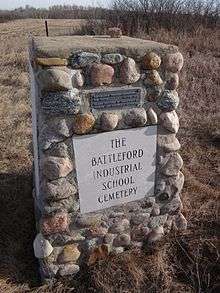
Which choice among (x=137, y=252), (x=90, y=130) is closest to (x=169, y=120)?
(x=90, y=130)

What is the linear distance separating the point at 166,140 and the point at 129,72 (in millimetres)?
677

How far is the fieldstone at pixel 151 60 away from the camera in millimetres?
3031

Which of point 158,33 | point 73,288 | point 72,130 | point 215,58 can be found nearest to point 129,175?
point 72,130

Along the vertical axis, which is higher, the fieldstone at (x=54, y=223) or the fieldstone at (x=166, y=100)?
the fieldstone at (x=166, y=100)

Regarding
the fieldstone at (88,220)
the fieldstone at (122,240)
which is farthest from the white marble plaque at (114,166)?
the fieldstone at (122,240)

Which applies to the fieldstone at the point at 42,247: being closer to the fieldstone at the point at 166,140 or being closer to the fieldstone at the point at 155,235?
the fieldstone at the point at 155,235

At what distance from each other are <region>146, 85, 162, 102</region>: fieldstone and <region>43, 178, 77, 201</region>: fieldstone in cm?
88

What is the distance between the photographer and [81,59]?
285cm

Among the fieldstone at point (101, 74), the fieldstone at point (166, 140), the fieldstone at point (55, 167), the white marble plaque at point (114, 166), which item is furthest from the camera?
the fieldstone at point (166, 140)

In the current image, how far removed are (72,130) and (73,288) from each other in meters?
1.23

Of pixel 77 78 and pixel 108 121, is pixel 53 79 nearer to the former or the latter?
pixel 77 78

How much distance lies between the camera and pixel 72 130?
2971 millimetres

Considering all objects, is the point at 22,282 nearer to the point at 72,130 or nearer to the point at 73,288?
the point at 73,288

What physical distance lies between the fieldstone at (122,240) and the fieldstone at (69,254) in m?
0.35
